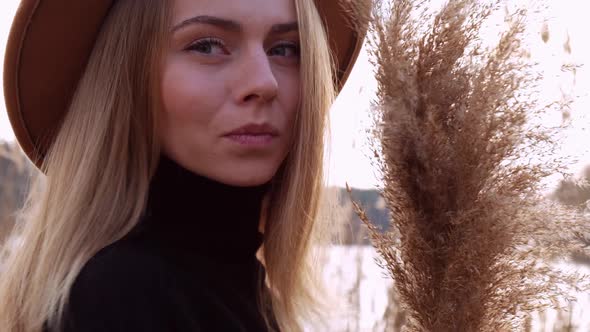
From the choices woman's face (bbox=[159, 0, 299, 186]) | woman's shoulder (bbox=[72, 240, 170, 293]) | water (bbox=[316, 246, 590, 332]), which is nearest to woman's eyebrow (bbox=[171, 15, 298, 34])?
woman's face (bbox=[159, 0, 299, 186])

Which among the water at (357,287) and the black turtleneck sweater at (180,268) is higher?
the black turtleneck sweater at (180,268)

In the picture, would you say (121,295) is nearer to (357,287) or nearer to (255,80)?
(255,80)

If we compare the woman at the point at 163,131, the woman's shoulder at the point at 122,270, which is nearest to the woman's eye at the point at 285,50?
the woman at the point at 163,131

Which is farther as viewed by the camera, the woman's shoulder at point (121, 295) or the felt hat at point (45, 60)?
the felt hat at point (45, 60)

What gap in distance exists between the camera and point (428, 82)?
1.54 m

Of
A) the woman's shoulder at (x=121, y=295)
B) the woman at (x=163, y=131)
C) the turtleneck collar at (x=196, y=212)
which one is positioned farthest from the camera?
the turtleneck collar at (x=196, y=212)

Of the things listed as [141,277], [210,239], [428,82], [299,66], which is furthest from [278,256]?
[428,82]

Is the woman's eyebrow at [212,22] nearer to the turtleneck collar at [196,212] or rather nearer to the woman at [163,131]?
the woman at [163,131]

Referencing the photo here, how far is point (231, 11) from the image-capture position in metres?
1.81

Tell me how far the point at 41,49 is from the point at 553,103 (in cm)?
121

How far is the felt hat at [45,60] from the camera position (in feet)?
6.09

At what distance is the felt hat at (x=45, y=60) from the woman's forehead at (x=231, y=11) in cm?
19

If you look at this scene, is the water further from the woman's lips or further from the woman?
the woman's lips

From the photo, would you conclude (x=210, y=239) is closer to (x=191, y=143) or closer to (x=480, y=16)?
(x=191, y=143)
